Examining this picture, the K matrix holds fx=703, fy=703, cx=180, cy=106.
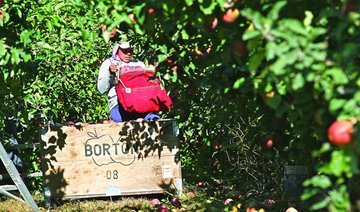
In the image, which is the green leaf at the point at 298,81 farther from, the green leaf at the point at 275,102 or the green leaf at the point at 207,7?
the green leaf at the point at 207,7

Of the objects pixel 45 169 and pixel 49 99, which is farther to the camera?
pixel 49 99

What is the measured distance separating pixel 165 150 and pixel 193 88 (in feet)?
3.62

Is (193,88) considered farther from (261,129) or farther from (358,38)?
(358,38)

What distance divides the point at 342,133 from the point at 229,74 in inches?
41.9

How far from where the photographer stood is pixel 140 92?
16.8 ft

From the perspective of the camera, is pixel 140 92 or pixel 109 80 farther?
pixel 109 80

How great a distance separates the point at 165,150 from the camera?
16.9 ft

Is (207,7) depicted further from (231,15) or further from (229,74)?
(229,74)

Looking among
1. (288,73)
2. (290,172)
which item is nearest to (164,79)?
(290,172)

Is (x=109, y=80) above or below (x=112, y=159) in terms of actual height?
above

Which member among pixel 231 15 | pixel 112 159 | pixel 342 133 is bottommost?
pixel 112 159

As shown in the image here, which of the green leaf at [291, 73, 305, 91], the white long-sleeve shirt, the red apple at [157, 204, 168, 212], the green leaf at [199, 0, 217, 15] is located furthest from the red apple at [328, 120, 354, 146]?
the white long-sleeve shirt

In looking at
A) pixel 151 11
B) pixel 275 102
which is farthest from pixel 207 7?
pixel 275 102

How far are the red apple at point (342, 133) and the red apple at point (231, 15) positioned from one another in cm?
72
